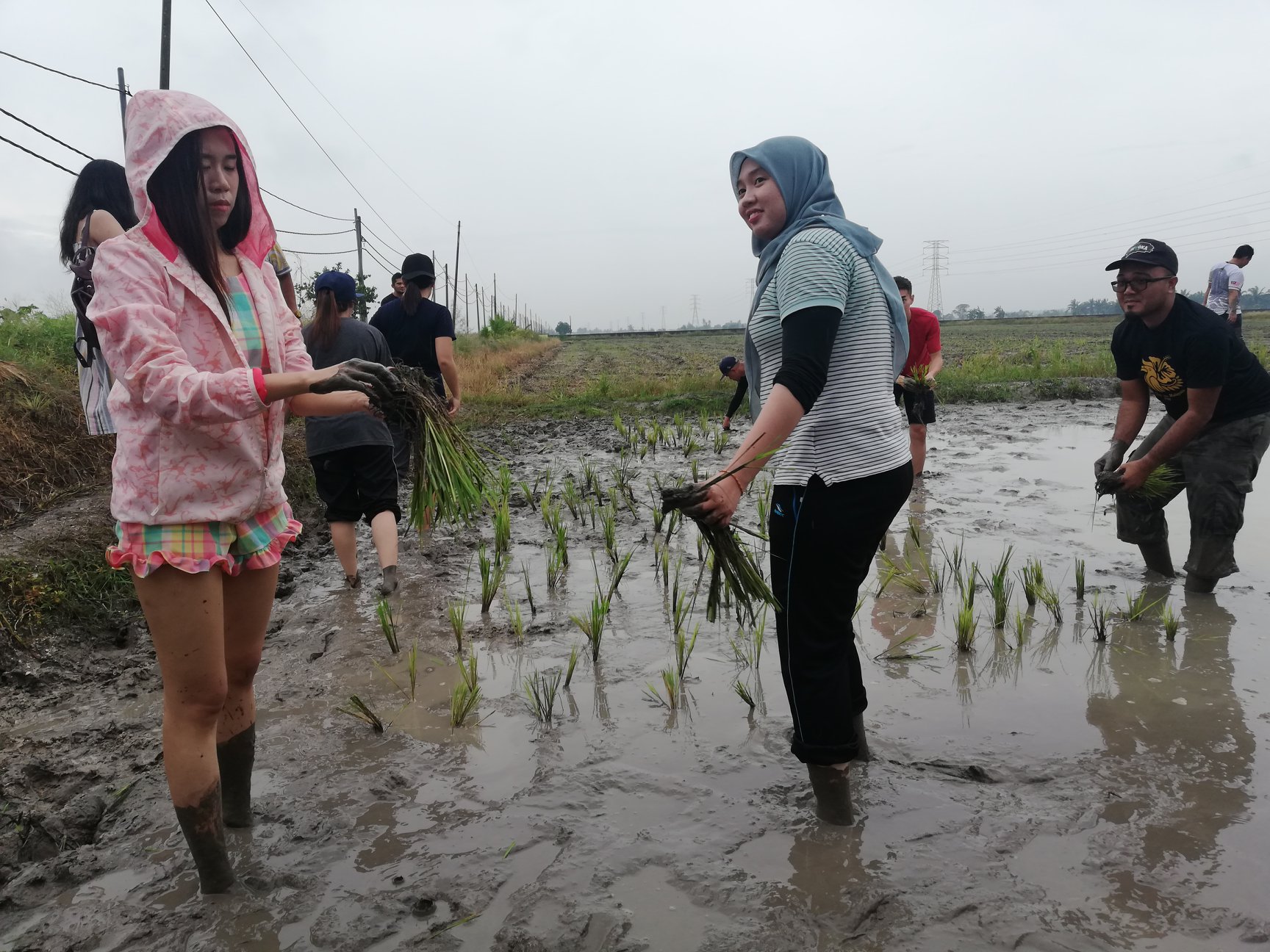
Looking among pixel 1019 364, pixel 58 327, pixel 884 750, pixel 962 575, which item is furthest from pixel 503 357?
pixel 884 750

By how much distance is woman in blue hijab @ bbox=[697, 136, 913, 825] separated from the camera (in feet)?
6.40

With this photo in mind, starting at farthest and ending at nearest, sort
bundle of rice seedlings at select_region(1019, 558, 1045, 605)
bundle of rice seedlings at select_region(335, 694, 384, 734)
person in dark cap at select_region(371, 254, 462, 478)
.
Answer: person in dark cap at select_region(371, 254, 462, 478), bundle of rice seedlings at select_region(1019, 558, 1045, 605), bundle of rice seedlings at select_region(335, 694, 384, 734)

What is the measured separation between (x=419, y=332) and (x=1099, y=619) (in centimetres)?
392

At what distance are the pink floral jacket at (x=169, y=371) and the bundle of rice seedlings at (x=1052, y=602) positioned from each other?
318 centimetres

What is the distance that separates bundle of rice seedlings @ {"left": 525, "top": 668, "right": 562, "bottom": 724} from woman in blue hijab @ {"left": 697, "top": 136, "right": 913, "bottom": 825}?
3.23 feet

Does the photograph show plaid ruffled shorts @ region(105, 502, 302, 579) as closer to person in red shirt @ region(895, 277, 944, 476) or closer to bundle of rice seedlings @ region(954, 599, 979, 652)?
bundle of rice seedlings @ region(954, 599, 979, 652)

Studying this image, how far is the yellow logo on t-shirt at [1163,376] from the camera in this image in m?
3.77

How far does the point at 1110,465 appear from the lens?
4.09 metres

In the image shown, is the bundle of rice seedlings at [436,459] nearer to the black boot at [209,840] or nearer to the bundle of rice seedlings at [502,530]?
the black boot at [209,840]

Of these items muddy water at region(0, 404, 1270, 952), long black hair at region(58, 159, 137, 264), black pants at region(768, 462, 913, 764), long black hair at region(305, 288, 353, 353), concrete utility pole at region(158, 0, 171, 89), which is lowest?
muddy water at region(0, 404, 1270, 952)

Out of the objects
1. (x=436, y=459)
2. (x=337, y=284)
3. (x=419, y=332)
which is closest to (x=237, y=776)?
(x=436, y=459)

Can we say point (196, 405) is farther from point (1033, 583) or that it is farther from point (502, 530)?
point (1033, 583)

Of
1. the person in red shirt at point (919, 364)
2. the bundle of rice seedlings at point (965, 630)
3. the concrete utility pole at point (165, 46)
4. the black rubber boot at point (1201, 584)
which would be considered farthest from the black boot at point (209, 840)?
the concrete utility pole at point (165, 46)

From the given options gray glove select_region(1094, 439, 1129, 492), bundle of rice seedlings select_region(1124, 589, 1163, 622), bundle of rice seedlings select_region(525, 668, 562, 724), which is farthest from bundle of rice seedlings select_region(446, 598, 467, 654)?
gray glove select_region(1094, 439, 1129, 492)
